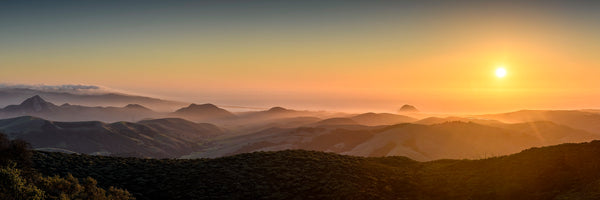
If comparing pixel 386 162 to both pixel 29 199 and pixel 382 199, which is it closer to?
pixel 382 199

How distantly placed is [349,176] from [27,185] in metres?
30.0

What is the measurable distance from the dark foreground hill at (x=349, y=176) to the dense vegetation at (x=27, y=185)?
8960mm

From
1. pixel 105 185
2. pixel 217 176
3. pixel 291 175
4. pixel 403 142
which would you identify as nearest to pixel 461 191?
pixel 291 175

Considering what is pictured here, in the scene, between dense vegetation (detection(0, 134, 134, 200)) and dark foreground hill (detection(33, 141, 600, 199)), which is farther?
dark foreground hill (detection(33, 141, 600, 199))

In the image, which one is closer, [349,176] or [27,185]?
[27,185]

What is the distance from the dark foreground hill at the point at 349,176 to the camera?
3125 cm

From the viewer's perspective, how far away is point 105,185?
1565 inches

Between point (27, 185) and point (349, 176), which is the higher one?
point (27, 185)

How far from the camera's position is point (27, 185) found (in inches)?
1029

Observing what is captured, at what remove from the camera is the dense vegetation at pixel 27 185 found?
23.9m

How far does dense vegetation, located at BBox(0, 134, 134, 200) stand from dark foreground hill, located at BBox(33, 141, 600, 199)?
29.4 feet

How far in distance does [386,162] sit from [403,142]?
5883 inches

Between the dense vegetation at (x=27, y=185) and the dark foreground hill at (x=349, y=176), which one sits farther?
the dark foreground hill at (x=349, y=176)

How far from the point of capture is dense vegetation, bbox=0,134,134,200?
23914 millimetres
